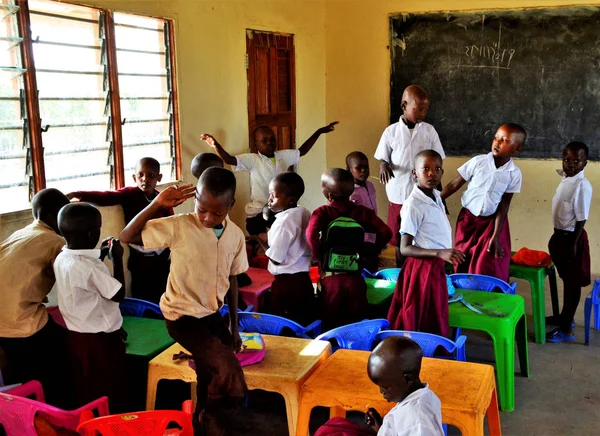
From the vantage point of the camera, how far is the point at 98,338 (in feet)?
9.04

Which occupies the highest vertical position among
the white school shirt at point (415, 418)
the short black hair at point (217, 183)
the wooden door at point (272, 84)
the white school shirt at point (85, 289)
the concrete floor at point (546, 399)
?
the wooden door at point (272, 84)

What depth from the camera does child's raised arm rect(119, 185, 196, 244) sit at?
2324 mm

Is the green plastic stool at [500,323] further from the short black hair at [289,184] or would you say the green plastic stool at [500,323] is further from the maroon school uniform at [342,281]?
the short black hair at [289,184]

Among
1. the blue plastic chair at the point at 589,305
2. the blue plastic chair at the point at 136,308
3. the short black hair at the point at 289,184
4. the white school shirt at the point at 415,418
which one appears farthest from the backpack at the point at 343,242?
the blue plastic chair at the point at 589,305

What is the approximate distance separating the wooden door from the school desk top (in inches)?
101

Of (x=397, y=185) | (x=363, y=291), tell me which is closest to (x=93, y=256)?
(x=363, y=291)

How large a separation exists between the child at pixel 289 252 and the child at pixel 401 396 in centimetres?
133

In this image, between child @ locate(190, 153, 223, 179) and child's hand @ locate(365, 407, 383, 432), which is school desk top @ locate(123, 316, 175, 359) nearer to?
child's hand @ locate(365, 407, 383, 432)

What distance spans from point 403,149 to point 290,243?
1.83m

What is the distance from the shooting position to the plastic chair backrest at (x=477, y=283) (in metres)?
3.96

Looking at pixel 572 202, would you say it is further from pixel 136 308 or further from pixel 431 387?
pixel 136 308

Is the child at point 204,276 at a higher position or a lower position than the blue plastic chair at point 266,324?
higher

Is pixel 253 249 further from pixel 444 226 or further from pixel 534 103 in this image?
pixel 534 103

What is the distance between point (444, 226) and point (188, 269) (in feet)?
4.86
